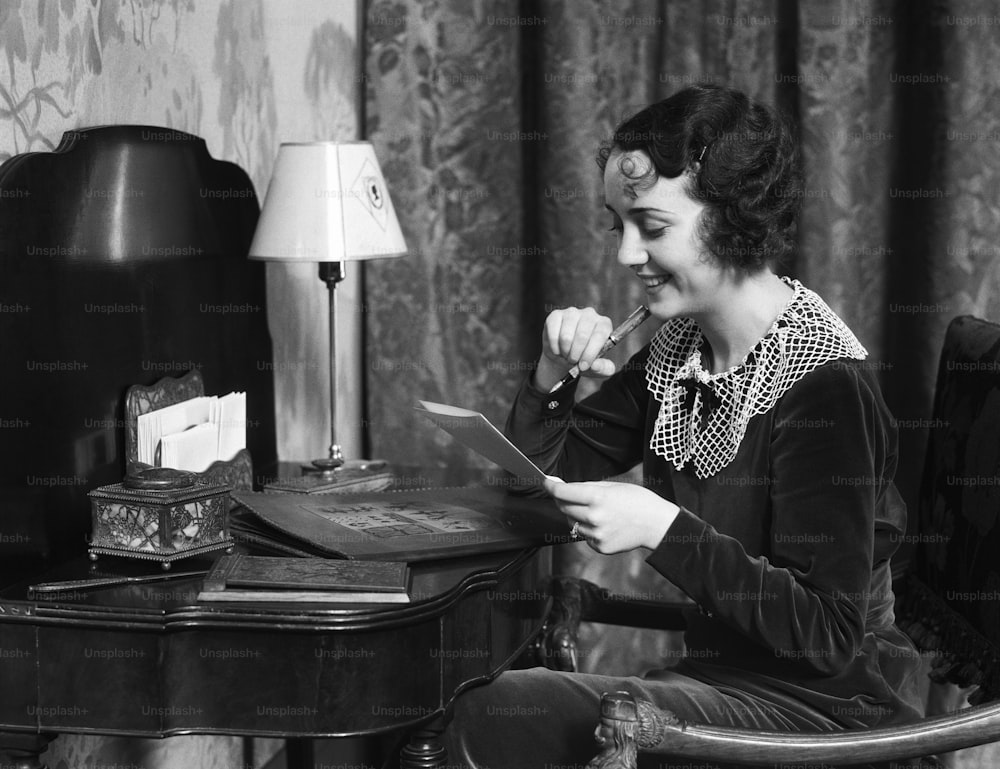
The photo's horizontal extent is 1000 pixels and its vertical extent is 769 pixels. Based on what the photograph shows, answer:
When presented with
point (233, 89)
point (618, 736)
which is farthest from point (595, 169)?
point (618, 736)

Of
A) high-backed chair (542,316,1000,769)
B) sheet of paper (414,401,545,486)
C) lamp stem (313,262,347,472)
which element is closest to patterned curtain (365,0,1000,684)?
high-backed chair (542,316,1000,769)

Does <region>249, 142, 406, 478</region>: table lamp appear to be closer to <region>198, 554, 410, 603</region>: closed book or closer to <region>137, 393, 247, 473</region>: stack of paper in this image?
<region>137, 393, 247, 473</region>: stack of paper

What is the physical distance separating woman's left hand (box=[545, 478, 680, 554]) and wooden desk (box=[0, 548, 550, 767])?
239mm

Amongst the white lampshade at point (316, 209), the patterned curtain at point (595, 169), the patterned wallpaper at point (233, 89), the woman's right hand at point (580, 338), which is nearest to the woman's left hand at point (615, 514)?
the woman's right hand at point (580, 338)

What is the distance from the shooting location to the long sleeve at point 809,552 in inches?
52.6

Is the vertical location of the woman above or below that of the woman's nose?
below

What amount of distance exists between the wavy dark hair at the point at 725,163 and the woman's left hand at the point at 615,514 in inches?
13.9

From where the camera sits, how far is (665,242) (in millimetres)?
1504

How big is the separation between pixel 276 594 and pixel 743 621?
53cm

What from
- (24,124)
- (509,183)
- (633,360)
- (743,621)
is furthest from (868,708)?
(509,183)

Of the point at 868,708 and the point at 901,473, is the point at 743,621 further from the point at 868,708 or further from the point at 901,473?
the point at 901,473

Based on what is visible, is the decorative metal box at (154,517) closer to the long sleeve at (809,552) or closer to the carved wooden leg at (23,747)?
the carved wooden leg at (23,747)

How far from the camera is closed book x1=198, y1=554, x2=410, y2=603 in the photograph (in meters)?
1.22

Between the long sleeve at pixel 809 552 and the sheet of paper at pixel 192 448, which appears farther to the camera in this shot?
the sheet of paper at pixel 192 448
